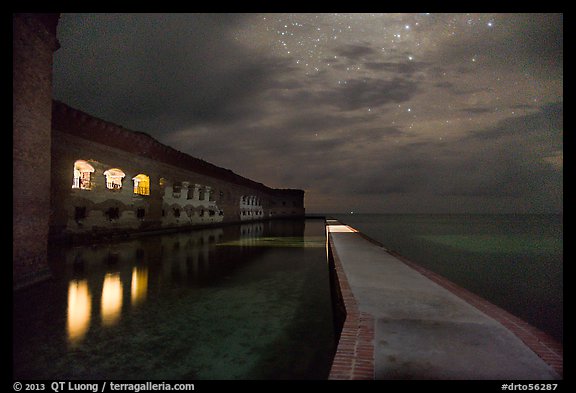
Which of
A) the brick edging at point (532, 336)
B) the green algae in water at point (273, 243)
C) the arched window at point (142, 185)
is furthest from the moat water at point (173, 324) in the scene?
the arched window at point (142, 185)

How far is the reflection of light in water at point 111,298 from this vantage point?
540 centimetres

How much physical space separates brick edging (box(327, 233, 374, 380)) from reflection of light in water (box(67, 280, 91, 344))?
3944mm

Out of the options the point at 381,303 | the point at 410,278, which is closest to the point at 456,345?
the point at 381,303

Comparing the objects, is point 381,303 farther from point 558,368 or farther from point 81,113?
point 81,113

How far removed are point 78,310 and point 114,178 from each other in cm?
1566

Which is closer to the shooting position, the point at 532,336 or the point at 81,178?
the point at 532,336

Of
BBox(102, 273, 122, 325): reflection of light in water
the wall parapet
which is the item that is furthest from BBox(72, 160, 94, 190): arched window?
BBox(102, 273, 122, 325): reflection of light in water

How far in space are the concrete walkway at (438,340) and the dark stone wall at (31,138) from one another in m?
7.48

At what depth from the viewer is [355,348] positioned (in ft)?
10.1

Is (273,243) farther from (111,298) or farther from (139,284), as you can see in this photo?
(111,298)

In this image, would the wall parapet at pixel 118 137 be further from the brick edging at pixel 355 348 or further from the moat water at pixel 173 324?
the brick edging at pixel 355 348

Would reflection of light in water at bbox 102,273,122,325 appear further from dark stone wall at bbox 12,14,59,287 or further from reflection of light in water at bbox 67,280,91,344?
dark stone wall at bbox 12,14,59,287

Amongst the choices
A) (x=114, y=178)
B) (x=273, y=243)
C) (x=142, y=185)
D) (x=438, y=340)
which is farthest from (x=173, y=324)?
(x=142, y=185)
